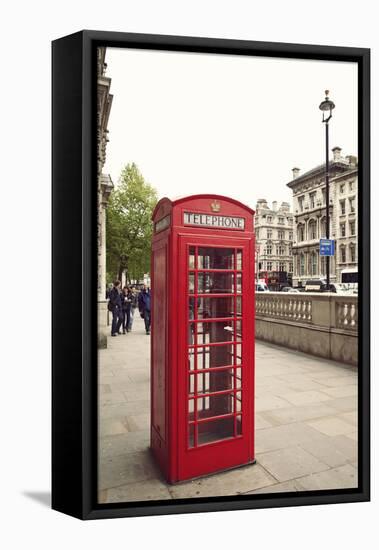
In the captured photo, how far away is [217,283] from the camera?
2.96 m

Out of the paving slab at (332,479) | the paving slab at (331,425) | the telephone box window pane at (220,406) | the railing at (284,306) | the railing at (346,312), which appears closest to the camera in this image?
the paving slab at (332,479)

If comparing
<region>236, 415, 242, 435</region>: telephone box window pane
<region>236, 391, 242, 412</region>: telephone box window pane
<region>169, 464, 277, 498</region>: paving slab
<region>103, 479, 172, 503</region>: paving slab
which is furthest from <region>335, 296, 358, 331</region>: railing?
<region>103, 479, 172, 503</region>: paving slab

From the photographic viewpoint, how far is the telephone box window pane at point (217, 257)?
2.86 meters

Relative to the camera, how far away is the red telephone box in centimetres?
255

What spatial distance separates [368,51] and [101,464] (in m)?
3.98

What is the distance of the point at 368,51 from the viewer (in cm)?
295

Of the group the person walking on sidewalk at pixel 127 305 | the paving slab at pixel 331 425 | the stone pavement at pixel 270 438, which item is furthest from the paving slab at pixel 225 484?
the person walking on sidewalk at pixel 127 305

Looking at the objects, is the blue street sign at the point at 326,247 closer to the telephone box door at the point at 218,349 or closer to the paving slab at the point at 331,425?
the paving slab at the point at 331,425

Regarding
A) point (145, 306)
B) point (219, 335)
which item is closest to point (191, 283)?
point (219, 335)

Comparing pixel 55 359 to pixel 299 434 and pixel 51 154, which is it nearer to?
pixel 51 154

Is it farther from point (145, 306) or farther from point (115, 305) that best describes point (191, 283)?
point (145, 306)

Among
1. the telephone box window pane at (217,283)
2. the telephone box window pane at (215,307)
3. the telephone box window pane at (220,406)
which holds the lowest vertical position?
the telephone box window pane at (220,406)

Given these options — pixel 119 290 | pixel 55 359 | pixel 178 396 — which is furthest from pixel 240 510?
pixel 119 290

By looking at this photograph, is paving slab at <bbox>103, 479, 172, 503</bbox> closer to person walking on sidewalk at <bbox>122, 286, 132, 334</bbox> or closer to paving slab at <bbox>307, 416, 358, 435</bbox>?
paving slab at <bbox>307, 416, 358, 435</bbox>
